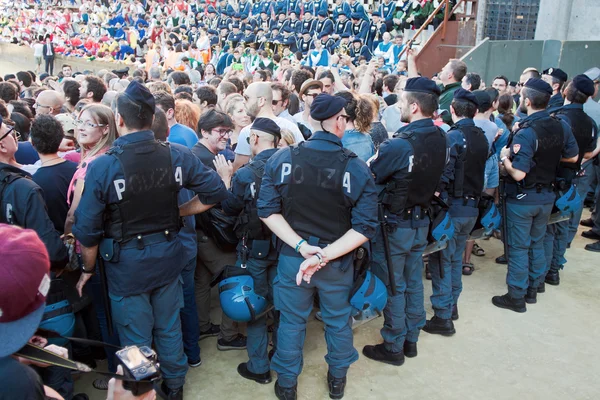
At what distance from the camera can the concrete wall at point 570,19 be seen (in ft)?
38.7

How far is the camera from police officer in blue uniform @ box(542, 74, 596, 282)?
16.8ft

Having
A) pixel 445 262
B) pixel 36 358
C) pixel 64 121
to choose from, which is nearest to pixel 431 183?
pixel 445 262

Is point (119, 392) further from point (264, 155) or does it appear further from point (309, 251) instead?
point (264, 155)

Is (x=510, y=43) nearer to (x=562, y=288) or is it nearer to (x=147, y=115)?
(x=562, y=288)

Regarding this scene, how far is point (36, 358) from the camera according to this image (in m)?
1.64

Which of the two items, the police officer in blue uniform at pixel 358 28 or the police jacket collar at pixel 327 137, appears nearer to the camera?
the police jacket collar at pixel 327 137

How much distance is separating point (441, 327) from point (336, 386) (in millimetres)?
1374

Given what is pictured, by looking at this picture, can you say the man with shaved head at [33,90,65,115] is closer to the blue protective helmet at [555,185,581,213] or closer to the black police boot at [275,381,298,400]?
the black police boot at [275,381,298,400]

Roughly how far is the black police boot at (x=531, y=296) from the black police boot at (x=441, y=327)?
43.1 inches

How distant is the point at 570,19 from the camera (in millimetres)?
12156

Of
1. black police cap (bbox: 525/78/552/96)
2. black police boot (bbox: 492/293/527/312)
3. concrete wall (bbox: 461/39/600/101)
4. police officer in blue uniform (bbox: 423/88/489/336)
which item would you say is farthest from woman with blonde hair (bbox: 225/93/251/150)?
concrete wall (bbox: 461/39/600/101)

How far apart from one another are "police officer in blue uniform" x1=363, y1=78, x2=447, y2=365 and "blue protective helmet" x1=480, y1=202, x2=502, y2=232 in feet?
4.01

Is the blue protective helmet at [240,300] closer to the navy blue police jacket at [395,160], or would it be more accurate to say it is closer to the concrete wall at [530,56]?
the navy blue police jacket at [395,160]

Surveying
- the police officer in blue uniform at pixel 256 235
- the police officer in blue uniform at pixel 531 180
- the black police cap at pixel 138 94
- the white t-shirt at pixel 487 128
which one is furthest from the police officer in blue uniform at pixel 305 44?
the black police cap at pixel 138 94
